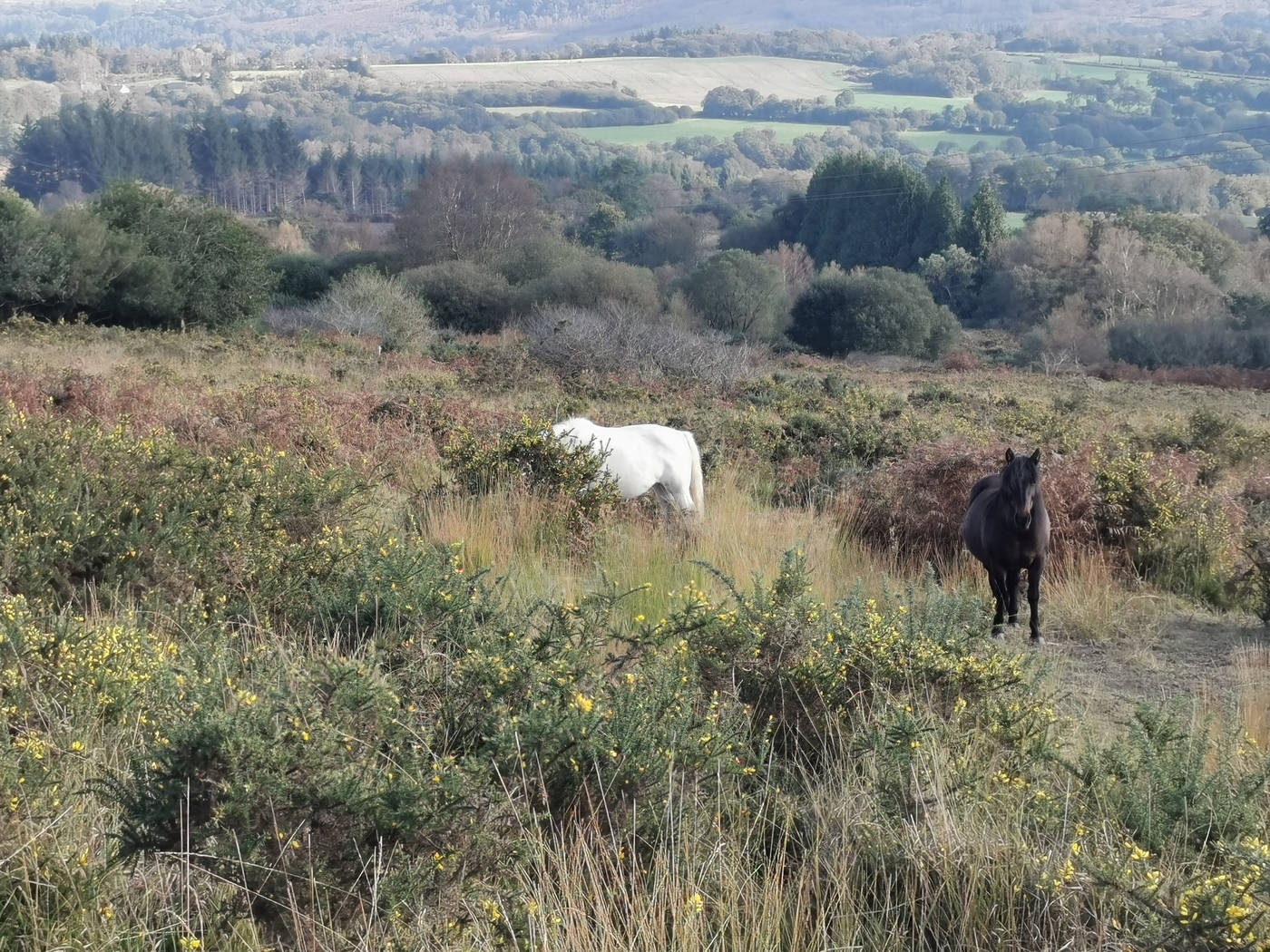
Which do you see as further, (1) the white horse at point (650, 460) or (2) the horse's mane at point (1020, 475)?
(1) the white horse at point (650, 460)

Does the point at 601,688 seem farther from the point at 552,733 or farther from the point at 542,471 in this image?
the point at 542,471

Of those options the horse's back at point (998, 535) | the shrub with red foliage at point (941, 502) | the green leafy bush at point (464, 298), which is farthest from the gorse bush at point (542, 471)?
the green leafy bush at point (464, 298)

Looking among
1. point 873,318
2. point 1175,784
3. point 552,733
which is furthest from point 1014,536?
point 873,318

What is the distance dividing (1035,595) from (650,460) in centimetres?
335

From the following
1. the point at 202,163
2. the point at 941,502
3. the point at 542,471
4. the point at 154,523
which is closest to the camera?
the point at 154,523

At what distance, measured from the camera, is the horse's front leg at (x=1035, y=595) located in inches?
300

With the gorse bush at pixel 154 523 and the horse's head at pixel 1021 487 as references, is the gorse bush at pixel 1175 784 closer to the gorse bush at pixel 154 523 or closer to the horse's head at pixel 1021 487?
the horse's head at pixel 1021 487

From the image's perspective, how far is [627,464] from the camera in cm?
952

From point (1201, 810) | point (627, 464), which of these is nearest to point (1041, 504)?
point (627, 464)

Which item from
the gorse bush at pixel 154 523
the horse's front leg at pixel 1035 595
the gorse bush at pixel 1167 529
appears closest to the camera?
the gorse bush at pixel 154 523

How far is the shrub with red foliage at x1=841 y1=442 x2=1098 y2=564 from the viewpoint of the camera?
9.95 meters

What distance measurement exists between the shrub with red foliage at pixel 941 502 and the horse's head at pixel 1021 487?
5.23 feet

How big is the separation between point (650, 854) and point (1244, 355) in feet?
221

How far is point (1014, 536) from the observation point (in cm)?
786
